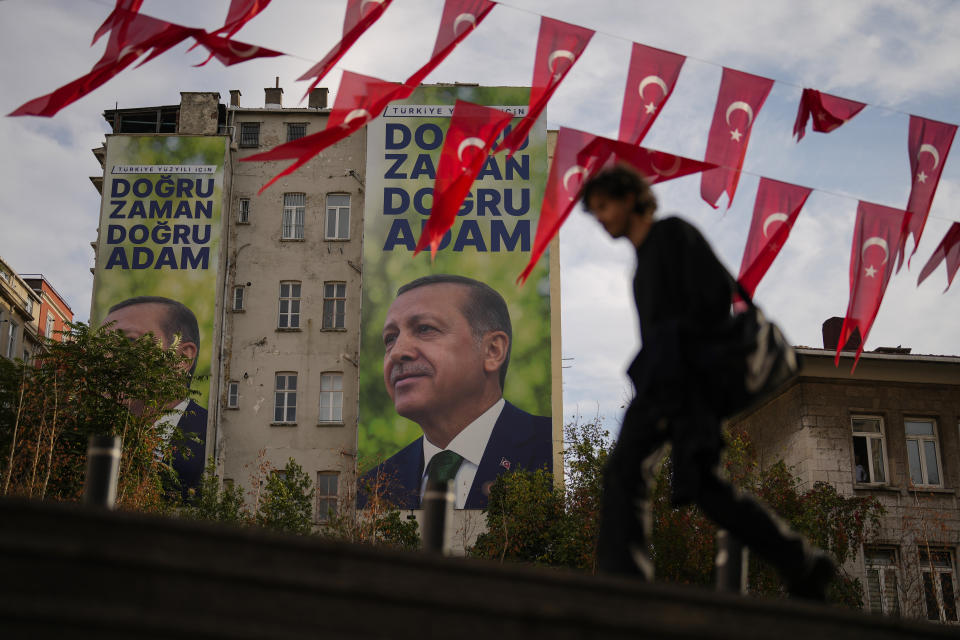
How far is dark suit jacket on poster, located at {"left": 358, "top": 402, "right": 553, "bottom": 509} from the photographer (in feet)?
131

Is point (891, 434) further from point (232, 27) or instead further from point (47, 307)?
point (47, 307)

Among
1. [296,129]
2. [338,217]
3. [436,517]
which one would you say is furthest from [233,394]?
[436,517]

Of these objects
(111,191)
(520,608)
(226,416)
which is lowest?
(520,608)

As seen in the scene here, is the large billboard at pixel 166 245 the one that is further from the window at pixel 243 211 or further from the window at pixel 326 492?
the window at pixel 326 492

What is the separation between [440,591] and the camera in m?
3.35

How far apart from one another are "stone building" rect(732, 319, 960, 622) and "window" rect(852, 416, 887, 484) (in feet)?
0.10

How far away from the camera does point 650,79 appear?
11.5m

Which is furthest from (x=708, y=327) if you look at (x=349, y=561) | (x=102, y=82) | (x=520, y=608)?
(x=102, y=82)

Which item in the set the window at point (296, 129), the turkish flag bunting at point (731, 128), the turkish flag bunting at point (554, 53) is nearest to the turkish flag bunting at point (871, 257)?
the turkish flag bunting at point (731, 128)

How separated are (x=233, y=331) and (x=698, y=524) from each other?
78.4 ft

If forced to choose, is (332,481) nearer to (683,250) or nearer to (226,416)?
(226,416)

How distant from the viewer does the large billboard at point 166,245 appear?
4300 cm

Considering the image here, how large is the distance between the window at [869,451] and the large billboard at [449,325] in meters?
11.8

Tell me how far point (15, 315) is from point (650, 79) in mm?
52146
